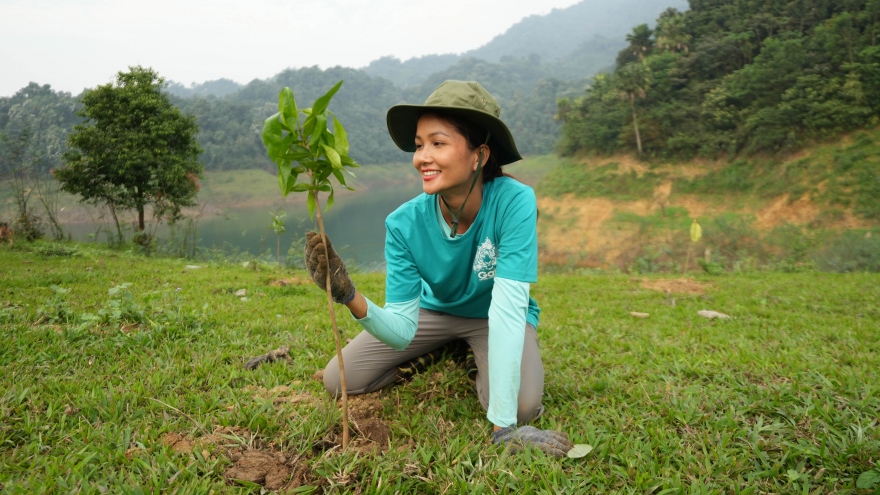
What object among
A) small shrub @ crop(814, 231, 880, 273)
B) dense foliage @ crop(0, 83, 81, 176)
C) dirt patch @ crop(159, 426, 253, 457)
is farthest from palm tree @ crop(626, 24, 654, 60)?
dirt patch @ crop(159, 426, 253, 457)

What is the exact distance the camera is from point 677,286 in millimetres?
6586

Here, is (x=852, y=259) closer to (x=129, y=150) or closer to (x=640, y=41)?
(x=129, y=150)

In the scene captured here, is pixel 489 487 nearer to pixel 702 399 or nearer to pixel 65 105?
pixel 702 399

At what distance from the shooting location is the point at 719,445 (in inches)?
68.6

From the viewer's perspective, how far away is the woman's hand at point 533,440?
1705mm

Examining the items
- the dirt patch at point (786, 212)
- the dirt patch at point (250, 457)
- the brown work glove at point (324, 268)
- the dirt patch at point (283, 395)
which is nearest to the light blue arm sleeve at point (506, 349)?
the brown work glove at point (324, 268)

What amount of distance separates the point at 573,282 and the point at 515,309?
214 inches

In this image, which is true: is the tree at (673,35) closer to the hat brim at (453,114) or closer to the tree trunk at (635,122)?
the tree trunk at (635,122)

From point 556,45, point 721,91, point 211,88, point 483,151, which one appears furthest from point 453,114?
point 556,45

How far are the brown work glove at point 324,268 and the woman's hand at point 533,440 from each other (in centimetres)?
74

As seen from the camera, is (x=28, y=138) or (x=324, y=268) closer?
(x=324, y=268)

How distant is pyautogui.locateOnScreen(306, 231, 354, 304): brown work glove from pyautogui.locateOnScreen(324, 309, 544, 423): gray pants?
0.70 meters

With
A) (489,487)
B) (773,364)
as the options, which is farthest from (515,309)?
(773,364)

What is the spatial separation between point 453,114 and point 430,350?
1.25m
